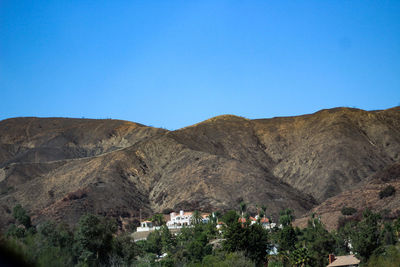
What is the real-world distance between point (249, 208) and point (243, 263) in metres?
87.5

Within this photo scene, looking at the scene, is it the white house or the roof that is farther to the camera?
the white house

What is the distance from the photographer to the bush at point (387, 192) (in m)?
123

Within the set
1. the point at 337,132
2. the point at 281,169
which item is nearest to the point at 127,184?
the point at 281,169

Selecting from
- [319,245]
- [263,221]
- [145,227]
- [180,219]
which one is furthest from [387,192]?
[145,227]

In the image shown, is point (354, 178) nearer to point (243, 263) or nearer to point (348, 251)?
point (348, 251)

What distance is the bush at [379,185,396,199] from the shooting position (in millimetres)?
123000

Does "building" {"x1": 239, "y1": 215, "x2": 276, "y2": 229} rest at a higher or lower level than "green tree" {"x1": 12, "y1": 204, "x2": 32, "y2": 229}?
lower

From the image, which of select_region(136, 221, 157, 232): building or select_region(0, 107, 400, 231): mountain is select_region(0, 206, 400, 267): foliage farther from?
→ select_region(0, 107, 400, 231): mountain

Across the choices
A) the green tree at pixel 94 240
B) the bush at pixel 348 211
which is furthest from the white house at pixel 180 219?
the green tree at pixel 94 240

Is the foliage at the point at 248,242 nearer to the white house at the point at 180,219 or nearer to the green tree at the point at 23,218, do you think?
the green tree at the point at 23,218

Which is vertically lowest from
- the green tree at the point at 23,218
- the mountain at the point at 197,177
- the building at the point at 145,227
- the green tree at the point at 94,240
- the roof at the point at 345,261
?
the roof at the point at 345,261

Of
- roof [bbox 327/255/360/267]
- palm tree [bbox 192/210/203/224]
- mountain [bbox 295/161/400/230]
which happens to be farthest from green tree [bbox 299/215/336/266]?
palm tree [bbox 192/210/203/224]

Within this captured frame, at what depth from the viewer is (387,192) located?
124 metres

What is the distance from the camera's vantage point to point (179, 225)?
13512 cm
